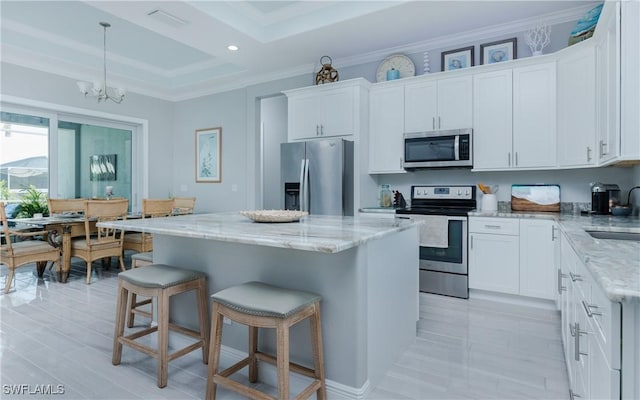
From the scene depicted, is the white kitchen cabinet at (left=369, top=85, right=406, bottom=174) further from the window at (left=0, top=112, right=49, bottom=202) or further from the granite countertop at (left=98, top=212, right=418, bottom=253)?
the window at (left=0, top=112, right=49, bottom=202)

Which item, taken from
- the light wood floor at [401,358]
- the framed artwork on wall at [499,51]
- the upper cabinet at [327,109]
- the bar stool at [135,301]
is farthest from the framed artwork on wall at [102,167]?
the framed artwork on wall at [499,51]

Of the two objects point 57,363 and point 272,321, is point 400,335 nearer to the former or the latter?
point 272,321

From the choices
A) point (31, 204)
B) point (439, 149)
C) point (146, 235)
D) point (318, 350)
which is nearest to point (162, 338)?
point (318, 350)

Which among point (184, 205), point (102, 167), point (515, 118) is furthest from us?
point (102, 167)

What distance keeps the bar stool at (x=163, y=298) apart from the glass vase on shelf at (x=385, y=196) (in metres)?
2.74

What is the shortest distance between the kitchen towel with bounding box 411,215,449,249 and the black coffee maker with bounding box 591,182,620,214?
124cm

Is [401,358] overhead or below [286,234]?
below

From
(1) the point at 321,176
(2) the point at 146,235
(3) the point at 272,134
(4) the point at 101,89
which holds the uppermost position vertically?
(4) the point at 101,89

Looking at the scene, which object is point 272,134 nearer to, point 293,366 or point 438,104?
point 438,104

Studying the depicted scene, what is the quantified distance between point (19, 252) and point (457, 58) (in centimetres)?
529

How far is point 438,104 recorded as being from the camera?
3898mm

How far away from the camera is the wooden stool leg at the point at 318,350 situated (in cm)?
174

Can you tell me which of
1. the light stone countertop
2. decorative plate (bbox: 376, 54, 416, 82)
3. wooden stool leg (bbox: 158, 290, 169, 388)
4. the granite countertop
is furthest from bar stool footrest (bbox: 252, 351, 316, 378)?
decorative plate (bbox: 376, 54, 416, 82)

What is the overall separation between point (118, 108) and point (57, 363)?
15.2ft
